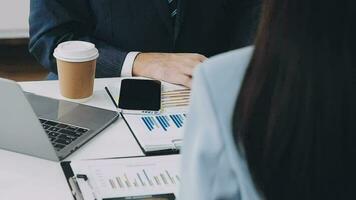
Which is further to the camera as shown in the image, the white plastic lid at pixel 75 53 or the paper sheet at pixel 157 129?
the white plastic lid at pixel 75 53

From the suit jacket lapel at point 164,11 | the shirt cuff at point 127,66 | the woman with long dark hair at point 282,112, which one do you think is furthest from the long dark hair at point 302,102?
the suit jacket lapel at point 164,11

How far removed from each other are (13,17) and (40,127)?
2.34 meters

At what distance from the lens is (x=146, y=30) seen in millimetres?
1771

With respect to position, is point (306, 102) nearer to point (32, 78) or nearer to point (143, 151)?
point (143, 151)

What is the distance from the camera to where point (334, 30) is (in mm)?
590

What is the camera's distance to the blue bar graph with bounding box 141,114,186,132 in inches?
50.3

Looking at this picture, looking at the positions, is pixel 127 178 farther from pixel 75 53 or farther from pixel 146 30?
pixel 146 30

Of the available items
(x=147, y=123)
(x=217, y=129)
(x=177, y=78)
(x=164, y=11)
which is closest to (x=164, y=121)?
(x=147, y=123)

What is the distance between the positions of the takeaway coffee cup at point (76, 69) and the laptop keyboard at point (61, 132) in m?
0.14

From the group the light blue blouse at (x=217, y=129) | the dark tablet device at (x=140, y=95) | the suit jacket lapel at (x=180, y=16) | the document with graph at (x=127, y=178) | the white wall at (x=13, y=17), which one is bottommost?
the white wall at (x=13, y=17)

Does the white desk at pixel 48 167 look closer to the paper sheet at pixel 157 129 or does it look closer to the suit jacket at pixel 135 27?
the paper sheet at pixel 157 129

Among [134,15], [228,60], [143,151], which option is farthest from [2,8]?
[228,60]

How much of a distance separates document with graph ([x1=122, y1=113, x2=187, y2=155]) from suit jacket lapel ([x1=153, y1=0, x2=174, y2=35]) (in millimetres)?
481

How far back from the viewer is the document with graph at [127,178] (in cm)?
104
